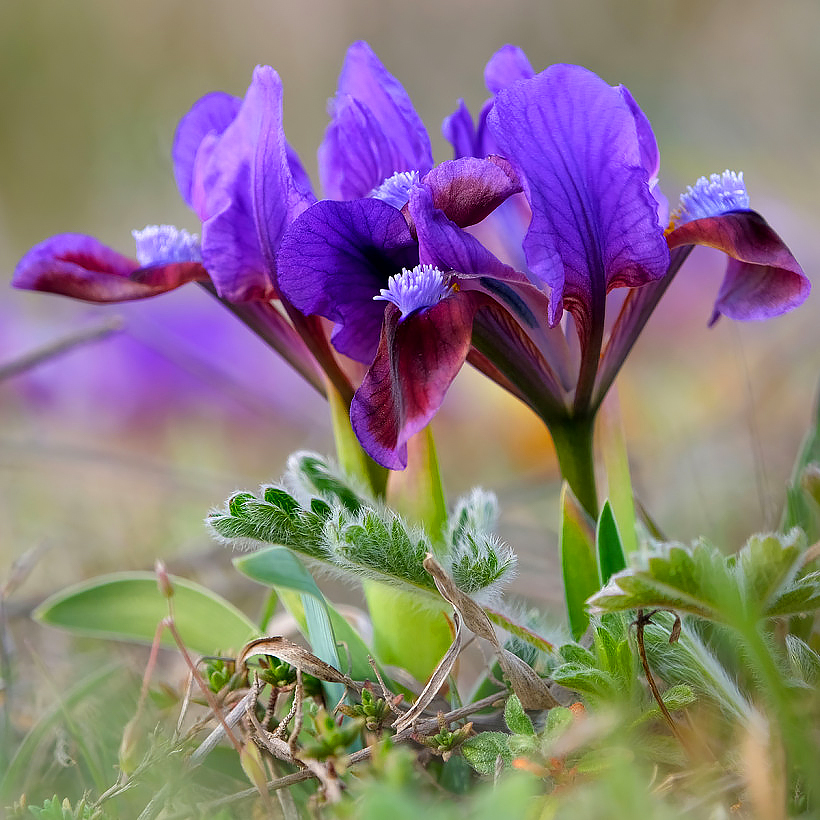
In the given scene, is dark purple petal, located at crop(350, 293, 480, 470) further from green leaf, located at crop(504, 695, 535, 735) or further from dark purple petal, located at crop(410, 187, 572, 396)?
green leaf, located at crop(504, 695, 535, 735)

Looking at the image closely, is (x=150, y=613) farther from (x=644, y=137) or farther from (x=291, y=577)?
(x=644, y=137)

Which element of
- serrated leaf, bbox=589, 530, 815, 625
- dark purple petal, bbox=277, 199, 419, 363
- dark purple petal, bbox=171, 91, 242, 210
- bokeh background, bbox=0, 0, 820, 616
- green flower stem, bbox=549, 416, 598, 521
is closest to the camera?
serrated leaf, bbox=589, 530, 815, 625

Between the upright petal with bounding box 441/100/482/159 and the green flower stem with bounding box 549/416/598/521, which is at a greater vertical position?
the upright petal with bounding box 441/100/482/159

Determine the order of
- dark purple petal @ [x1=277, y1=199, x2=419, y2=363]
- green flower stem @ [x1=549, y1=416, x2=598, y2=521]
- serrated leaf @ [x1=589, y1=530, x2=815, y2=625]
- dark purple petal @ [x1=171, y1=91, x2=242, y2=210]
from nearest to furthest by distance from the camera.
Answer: serrated leaf @ [x1=589, y1=530, x2=815, y2=625] → dark purple petal @ [x1=277, y1=199, x2=419, y2=363] → green flower stem @ [x1=549, y1=416, x2=598, y2=521] → dark purple petal @ [x1=171, y1=91, x2=242, y2=210]

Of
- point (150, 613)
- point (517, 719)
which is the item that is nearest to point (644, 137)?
point (517, 719)

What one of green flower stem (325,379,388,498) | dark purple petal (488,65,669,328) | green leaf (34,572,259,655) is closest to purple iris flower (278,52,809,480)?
dark purple petal (488,65,669,328)
